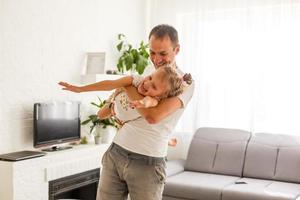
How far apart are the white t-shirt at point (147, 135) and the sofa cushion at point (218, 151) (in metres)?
3.06

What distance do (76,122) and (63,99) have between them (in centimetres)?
26

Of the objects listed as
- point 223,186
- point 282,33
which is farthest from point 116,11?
point 223,186

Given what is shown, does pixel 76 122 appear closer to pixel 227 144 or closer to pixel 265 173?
pixel 227 144

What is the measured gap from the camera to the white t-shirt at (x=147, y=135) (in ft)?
4.95

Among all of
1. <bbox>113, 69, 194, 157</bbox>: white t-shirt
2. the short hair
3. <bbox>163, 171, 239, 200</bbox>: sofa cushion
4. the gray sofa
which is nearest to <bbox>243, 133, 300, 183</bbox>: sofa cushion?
the gray sofa

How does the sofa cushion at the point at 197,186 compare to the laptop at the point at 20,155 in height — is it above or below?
below

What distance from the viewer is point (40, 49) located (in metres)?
3.82

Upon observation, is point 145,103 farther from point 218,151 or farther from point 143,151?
point 218,151

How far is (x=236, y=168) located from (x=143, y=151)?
314 cm

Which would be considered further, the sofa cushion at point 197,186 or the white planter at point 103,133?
the white planter at point 103,133

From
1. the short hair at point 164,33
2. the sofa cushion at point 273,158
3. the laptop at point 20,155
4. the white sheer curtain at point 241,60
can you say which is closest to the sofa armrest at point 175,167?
the white sheer curtain at point 241,60

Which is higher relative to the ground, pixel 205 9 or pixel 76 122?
pixel 205 9

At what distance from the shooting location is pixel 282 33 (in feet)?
15.1

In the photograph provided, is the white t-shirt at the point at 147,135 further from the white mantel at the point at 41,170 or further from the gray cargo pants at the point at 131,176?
the white mantel at the point at 41,170
